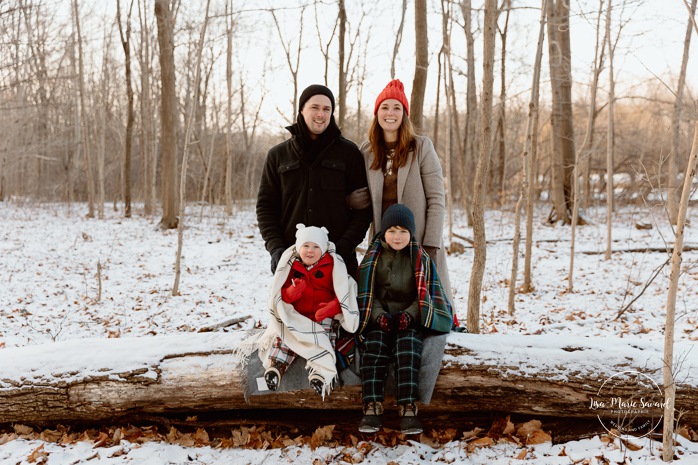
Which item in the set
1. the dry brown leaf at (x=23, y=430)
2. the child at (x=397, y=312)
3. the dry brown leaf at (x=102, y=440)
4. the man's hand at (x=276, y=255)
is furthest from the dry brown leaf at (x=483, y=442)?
the dry brown leaf at (x=23, y=430)

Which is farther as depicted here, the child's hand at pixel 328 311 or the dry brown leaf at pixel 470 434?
the dry brown leaf at pixel 470 434

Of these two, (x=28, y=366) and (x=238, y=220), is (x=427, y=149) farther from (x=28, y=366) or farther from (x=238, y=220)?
(x=238, y=220)

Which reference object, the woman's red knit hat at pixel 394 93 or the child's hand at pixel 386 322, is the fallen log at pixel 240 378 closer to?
the child's hand at pixel 386 322

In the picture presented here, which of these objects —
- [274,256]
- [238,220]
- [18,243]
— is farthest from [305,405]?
[238,220]

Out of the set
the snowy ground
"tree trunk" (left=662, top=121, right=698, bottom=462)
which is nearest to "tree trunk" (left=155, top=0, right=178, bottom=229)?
the snowy ground

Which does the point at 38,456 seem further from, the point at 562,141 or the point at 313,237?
the point at 562,141

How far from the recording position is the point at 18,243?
37.2 feet

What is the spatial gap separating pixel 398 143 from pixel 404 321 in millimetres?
1399

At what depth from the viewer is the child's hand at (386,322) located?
319cm

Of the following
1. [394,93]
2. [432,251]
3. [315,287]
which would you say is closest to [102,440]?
[315,287]

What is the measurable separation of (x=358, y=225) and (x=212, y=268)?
7129 millimetres

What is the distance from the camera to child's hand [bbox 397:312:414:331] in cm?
320

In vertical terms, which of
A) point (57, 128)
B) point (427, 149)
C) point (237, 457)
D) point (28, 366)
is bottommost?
point (237, 457)

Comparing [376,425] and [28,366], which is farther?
[28,366]
